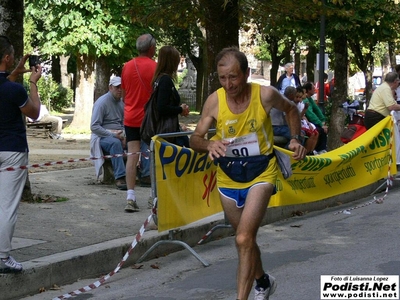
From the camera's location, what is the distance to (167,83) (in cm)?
996

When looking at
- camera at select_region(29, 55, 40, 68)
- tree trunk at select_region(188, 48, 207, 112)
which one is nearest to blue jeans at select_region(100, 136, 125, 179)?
camera at select_region(29, 55, 40, 68)

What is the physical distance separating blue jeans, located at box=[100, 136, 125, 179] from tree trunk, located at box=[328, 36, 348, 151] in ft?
28.4

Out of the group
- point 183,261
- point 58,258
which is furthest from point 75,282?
point 183,261

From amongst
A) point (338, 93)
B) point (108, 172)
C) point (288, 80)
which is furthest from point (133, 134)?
point (338, 93)

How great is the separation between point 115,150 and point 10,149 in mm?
5486

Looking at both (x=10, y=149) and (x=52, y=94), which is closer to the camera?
(x=10, y=149)

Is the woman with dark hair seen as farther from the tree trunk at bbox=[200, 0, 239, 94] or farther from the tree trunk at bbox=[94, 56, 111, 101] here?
the tree trunk at bbox=[94, 56, 111, 101]

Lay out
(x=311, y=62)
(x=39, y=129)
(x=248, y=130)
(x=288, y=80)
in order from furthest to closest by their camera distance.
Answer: (x=311, y=62), (x=39, y=129), (x=288, y=80), (x=248, y=130)

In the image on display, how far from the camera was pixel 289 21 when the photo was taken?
737 inches

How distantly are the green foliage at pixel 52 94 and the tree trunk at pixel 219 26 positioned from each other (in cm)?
2940

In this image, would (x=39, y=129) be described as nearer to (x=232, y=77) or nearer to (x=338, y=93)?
(x=338, y=93)

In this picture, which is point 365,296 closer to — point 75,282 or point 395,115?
point 75,282

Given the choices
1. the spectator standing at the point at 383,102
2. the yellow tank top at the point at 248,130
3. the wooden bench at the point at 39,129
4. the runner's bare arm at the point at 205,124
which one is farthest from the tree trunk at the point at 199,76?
the yellow tank top at the point at 248,130

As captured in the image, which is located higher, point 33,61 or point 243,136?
point 33,61
